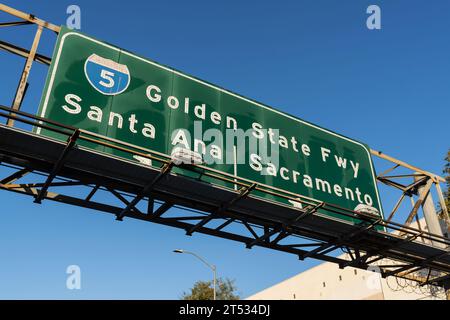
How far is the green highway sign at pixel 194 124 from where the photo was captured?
8789 millimetres

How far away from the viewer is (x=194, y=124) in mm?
10297

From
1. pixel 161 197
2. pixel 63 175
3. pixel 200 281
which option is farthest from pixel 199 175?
pixel 200 281

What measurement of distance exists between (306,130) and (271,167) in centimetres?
218

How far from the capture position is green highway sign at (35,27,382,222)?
8.79m

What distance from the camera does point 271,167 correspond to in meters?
11.1

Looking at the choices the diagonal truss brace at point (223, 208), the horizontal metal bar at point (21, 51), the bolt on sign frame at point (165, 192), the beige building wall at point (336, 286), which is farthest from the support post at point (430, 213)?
the horizontal metal bar at point (21, 51)

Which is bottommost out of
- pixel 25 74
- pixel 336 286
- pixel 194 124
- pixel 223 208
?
pixel 223 208

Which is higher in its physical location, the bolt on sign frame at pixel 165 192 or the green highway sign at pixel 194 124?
the green highway sign at pixel 194 124

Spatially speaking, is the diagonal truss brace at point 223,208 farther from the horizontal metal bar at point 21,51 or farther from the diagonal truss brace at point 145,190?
the horizontal metal bar at point 21,51

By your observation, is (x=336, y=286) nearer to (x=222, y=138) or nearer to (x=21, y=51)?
(x=222, y=138)

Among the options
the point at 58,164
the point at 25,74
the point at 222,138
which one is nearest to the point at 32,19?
the point at 25,74

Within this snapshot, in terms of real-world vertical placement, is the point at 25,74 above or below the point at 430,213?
above

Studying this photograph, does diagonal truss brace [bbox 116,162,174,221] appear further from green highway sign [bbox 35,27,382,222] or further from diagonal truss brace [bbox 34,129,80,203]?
diagonal truss brace [bbox 34,129,80,203]

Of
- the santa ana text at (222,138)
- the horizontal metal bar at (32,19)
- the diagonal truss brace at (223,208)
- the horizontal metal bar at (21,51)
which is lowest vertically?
the diagonal truss brace at (223,208)
